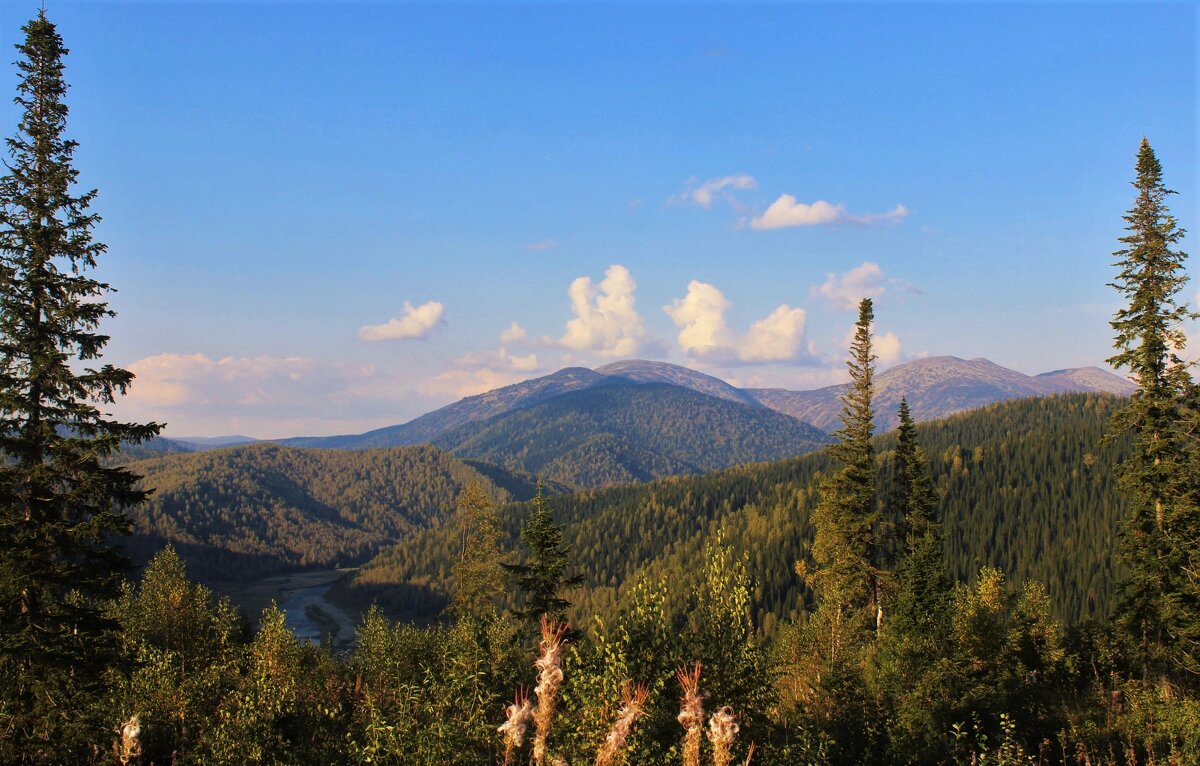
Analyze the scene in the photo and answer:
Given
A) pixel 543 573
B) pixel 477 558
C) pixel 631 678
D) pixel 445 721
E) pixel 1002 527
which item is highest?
pixel 631 678

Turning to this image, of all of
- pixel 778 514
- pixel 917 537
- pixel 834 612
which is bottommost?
pixel 778 514

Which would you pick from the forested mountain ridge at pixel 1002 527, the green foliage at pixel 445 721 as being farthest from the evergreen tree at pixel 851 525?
the forested mountain ridge at pixel 1002 527

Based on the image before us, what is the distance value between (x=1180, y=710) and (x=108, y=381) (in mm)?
36447

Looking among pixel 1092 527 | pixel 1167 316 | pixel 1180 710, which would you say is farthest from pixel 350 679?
pixel 1092 527

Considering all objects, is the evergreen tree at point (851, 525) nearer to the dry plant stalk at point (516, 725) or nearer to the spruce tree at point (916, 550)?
the spruce tree at point (916, 550)

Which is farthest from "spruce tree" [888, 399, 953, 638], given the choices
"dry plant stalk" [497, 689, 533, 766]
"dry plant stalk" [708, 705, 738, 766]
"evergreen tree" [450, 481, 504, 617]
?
"dry plant stalk" [497, 689, 533, 766]

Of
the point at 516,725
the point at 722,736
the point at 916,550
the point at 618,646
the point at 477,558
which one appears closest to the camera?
the point at 722,736

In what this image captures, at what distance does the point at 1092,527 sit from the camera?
457 ft

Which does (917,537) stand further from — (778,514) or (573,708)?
(778,514)

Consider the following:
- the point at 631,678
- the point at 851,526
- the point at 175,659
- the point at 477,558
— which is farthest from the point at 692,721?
the point at 175,659

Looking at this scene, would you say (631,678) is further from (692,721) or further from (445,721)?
(445,721)

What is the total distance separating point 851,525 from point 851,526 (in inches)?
Result: 2.4

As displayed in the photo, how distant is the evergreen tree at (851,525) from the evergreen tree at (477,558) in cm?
2136

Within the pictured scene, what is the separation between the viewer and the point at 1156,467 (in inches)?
1152
